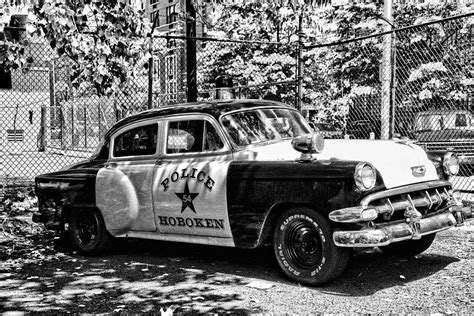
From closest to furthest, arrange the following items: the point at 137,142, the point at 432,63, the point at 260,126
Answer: the point at 260,126, the point at 137,142, the point at 432,63

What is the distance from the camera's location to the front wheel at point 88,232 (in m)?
6.79

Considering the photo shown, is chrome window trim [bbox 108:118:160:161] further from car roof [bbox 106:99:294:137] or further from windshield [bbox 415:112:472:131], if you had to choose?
windshield [bbox 415:112:472:131]

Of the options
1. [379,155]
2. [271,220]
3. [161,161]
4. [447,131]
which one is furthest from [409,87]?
[271,220]

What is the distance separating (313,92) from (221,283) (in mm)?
22582

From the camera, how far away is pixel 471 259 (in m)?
6.04

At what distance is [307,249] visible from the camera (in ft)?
17.2

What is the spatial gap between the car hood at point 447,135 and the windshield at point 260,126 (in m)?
8.39

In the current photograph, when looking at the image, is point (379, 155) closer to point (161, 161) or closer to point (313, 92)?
point (161, 161)

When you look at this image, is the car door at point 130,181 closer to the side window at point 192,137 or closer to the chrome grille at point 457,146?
the side window at point 192,137

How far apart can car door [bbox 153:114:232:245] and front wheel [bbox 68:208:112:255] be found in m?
0.93

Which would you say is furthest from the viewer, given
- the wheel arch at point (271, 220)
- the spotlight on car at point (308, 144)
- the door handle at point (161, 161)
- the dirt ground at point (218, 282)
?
the door handle at point (161, 161)

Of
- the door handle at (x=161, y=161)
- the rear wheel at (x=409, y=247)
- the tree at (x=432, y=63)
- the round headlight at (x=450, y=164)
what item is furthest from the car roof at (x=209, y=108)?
the tree at (x=432, y=63)

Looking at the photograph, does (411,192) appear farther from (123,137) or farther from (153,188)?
(123,137)

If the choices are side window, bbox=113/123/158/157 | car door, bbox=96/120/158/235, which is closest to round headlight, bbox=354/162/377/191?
car door, bbox=96/120/158/235
